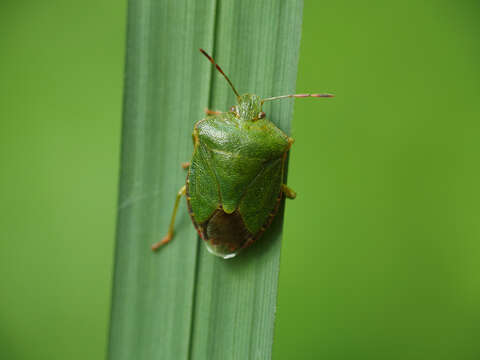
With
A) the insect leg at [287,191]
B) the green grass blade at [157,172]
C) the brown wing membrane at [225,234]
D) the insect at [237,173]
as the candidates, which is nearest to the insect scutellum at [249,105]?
the insect at [237,173]

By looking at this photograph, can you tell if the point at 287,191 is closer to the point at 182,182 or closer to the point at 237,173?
the point at 237,173

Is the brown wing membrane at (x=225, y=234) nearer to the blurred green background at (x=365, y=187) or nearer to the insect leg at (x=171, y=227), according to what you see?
the insect leg at (x=171, y=227)

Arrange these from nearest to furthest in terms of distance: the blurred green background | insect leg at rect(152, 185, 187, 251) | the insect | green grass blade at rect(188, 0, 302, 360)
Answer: green grass blade at rect(188, 0, 302, 360)
the insect
insect leg at rect(152, 185, 187, 251)
the blurred green background

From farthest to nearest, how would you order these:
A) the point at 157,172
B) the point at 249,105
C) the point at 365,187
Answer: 1. the point at 365,187
2. the point at 157,172
3. the point at 249,105

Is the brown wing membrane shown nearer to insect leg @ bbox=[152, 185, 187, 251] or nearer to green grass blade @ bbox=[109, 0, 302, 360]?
green grass blade @ bbox=[109, 0, 302, 360]

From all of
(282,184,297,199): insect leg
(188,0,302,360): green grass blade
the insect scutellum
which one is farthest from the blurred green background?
the insect scutellum

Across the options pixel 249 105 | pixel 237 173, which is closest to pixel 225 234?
pixel 237 173
